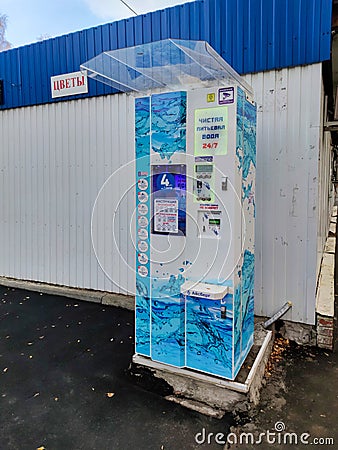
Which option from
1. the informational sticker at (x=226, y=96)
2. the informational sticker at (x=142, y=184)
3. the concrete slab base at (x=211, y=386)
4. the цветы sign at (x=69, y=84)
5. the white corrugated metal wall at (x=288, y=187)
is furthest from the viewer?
the цветы sign at (x=69, y=84)

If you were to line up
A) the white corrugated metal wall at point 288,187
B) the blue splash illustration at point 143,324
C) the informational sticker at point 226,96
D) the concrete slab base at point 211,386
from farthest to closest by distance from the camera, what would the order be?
the white corrugated metal wall at point 288,187 → the blue splash illustration at point 143,324 → the concrete slab base at point 211,386 → the informational sticker at point 226,96

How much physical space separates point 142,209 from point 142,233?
7.6 inches

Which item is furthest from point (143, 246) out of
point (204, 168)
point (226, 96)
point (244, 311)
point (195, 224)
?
point (226, 96)

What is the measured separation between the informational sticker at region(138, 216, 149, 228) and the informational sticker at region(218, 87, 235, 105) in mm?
1015

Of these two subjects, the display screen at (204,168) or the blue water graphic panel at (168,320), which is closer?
the display screen at (204,168)

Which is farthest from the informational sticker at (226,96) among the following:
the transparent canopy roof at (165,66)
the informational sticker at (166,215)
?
the informational sticker at (166,215)

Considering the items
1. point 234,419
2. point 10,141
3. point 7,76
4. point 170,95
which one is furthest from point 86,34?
point 234,419

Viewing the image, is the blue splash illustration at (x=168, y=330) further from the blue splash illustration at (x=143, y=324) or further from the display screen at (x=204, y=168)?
the display screen at (x=204, y=168)

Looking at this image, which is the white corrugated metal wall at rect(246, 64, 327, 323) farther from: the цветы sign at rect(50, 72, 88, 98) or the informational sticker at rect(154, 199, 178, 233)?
the цветы sign at rect(50, 72, 88, 98)

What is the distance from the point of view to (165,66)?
2551 millimetres

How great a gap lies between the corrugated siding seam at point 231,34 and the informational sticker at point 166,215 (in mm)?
1893

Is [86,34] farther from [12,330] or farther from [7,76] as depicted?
[12,330]

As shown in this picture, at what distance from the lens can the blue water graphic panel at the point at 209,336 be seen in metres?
2.40

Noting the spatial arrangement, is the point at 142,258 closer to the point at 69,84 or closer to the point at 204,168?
the point at 204,168
